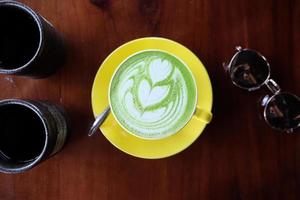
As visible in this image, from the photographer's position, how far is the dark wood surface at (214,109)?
0.77m

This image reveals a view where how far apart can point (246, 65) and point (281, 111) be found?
101 millimetres

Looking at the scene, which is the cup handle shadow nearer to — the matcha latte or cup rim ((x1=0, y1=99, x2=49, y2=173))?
the matcha latte

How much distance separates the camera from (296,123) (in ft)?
2.55

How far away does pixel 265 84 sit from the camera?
0.78 m

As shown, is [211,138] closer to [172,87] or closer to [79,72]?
[172,87]

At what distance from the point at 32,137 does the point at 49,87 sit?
0.10m

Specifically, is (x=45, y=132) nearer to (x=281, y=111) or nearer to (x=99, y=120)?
(x=99, y=120)

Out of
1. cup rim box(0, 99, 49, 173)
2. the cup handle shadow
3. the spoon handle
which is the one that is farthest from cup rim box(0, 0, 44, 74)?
the cup handle shadow

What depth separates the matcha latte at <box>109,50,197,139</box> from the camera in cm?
69

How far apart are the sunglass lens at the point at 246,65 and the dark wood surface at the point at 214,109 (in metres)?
0.01

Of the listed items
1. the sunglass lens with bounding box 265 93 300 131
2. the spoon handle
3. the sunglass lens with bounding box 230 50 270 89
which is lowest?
the spoon handle

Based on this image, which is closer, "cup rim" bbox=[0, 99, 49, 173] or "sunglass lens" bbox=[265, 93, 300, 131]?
"cup rim" bbox=[0, 99, 49, 173]

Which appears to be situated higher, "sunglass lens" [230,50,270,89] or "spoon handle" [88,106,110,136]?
"sunglass lens" [230,50,270,89]

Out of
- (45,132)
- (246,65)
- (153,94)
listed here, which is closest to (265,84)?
(246,65)
